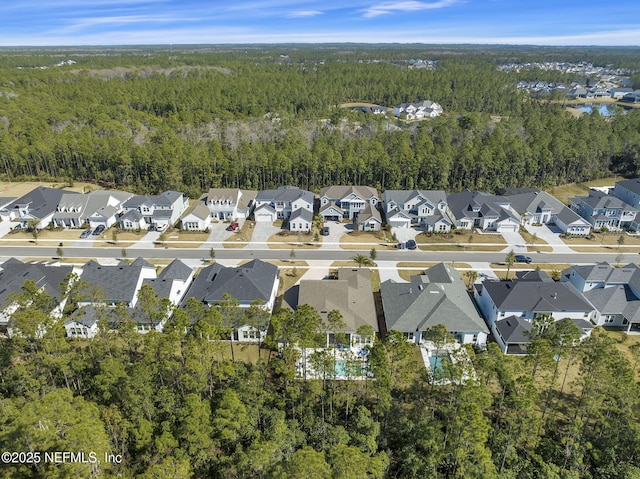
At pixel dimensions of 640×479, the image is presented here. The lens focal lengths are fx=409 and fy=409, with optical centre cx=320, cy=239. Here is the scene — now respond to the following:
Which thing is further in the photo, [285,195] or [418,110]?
[418,110]

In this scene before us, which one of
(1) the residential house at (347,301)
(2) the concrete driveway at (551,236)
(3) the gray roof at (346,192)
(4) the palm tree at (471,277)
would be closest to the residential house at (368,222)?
(3) the gray roof at (346,192)

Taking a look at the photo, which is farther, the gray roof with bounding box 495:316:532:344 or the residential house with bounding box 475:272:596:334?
the residential house with bounding box 475:272:596:334

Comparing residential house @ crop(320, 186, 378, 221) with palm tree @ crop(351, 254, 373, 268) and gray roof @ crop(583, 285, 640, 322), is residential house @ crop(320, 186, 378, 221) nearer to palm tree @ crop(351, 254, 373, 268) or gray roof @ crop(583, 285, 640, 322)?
palm tree @ crop(351, 254, 373, 268)

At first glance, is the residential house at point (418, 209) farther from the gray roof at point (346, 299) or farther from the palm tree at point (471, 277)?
the gray roof at point (346, 299)

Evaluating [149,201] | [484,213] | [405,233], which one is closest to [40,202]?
[149,201]

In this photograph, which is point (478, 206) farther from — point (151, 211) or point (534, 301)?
point (151, 211)

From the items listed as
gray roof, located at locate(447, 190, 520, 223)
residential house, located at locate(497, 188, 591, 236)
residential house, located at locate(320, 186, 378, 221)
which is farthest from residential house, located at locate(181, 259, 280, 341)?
residential house, located at locate(497, 188, 591, 236)
